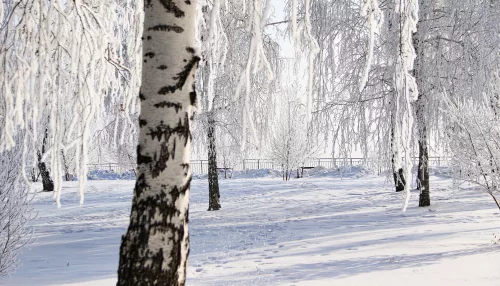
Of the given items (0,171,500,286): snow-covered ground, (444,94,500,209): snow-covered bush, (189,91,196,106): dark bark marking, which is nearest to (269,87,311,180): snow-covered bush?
(0,171,500,286): snow-covered ground

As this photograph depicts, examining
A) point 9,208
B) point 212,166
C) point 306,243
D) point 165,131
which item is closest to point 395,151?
point 165,131

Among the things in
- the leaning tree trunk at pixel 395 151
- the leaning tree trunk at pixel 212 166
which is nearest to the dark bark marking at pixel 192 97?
the leaning tree trunk at pixel 395 151

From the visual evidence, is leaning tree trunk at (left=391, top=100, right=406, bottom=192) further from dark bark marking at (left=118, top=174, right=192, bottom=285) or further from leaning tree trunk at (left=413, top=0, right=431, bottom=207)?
dark bark marking at (left=118, top=174, right=192, bottom=285)

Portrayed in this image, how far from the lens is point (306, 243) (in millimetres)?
7688

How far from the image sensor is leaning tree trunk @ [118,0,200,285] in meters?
1.84

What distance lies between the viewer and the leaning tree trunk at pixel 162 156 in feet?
6.03

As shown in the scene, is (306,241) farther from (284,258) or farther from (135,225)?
(135,225)

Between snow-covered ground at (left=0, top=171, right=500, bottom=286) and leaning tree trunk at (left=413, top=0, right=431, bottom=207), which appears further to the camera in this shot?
leaning tree trunk at (left=413, top=0, right=431, bottom=207)

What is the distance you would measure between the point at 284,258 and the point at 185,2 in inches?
212

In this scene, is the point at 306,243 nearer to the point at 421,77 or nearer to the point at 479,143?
the point at 479,143

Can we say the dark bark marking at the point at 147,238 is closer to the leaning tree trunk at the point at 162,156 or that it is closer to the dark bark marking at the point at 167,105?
the leaning tree trunk at the point at 162,156

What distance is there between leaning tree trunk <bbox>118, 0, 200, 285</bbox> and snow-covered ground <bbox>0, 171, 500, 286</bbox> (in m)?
3.75

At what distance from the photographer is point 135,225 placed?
187 centimetres

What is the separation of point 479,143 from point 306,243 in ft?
11.6
